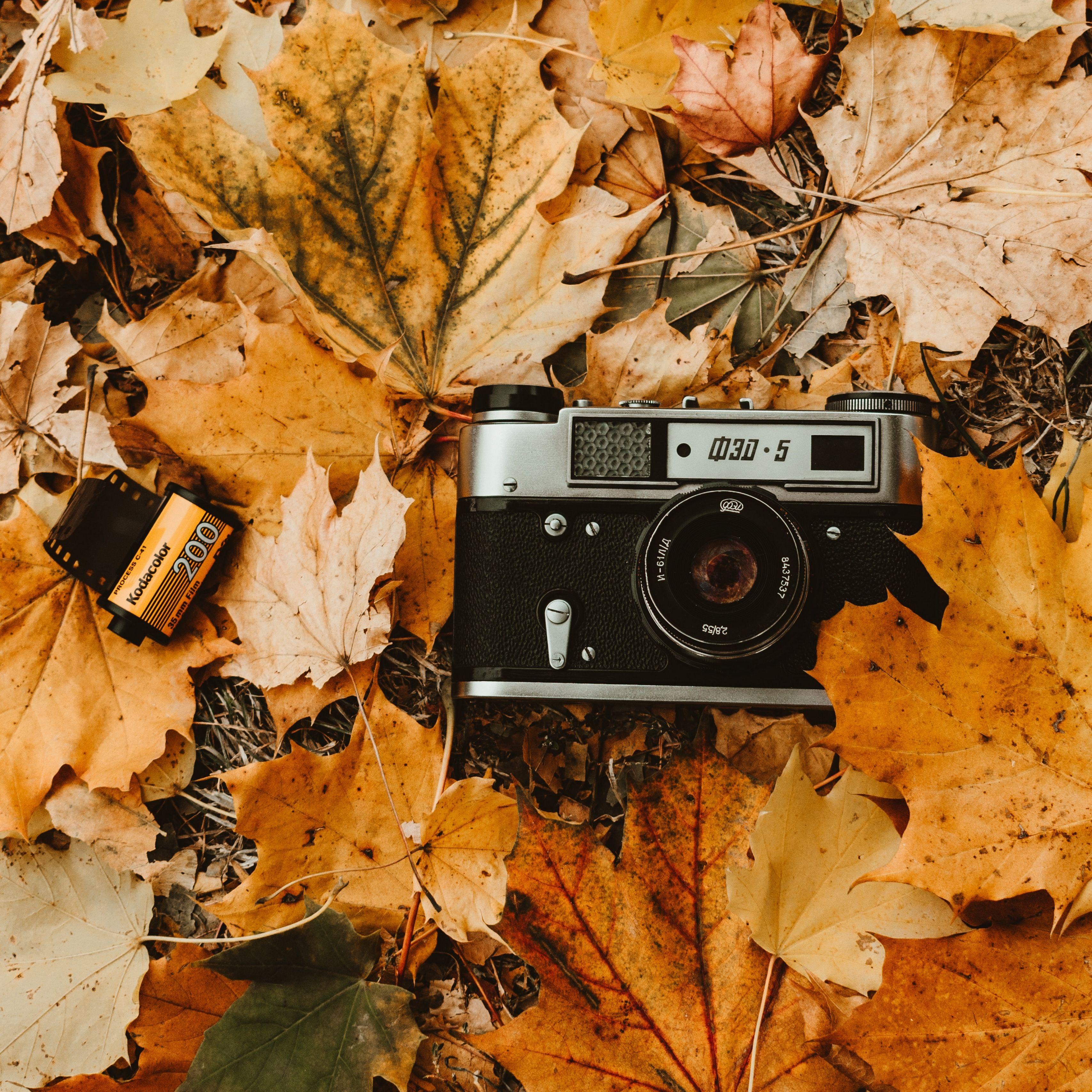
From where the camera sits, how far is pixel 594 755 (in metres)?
1.17

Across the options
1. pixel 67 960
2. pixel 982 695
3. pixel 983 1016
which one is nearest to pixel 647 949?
pixel 983 1016

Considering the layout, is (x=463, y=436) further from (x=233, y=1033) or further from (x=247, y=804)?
(x=233, y=1033)

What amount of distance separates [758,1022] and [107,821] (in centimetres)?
87

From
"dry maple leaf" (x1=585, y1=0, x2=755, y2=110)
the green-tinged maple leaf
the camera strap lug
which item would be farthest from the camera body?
"dry maple leaf" (x1=585, y1=0, x2=755, y2=110)

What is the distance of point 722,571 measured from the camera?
103 cm

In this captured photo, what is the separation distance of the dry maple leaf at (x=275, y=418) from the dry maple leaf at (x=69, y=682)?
21 centimetres

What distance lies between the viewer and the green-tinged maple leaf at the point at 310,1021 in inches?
39.5

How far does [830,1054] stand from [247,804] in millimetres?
730

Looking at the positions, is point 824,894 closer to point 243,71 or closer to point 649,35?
point 649,35

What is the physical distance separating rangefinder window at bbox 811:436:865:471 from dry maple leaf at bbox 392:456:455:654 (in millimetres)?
455

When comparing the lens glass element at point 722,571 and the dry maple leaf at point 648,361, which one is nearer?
the lens glass element at point 722,571

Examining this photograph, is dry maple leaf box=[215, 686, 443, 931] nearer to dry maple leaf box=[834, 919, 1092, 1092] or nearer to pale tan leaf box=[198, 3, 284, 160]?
dry maple leaf box=[834, 919, 1092, 1092]

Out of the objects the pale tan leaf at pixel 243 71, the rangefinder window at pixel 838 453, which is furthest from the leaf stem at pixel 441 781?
the pale tan leaf at pixel 243 71

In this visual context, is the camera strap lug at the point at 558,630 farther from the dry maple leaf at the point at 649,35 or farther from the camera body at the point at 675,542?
the dry maple leaf at the point at 649,35
